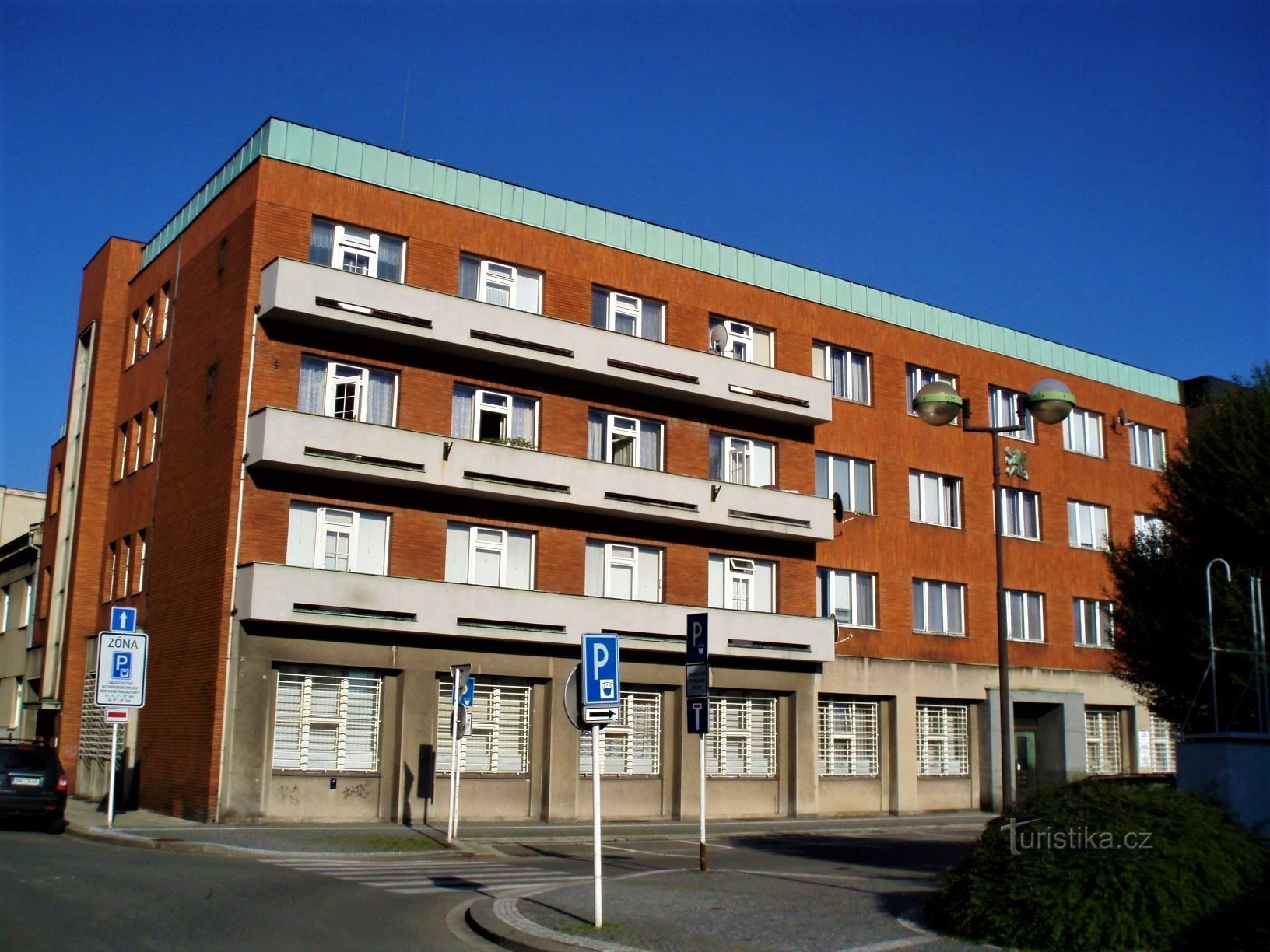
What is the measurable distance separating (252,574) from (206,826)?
15.7 feet

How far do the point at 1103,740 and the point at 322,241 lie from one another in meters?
29.6

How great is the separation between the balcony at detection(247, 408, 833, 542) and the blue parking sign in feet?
47.0

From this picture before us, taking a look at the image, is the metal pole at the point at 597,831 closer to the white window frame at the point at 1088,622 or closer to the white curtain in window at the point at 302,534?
the white curtain in window at the point at 302,534

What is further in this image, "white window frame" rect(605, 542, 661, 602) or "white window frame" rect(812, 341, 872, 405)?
"white window frame" rect(812, 341, 872, 405)

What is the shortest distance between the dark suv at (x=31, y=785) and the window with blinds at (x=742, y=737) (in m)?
Result: 15.3

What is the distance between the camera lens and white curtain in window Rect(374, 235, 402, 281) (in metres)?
28.9

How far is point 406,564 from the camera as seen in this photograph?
27.8 m

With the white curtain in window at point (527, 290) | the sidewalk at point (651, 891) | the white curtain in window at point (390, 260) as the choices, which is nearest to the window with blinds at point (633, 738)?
the sidewalk at point (651, 891)

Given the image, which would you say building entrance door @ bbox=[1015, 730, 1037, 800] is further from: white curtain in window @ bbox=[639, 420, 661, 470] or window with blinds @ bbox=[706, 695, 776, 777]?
white curtain in window @ bbox=[639, 420, 661, 470]

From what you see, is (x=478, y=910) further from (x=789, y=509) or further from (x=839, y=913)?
(x=789, y=509)

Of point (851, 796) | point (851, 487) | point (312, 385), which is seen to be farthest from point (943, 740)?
point (312, 385)

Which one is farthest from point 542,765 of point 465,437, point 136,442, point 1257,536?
point 1257,536

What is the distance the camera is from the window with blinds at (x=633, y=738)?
99.5ft

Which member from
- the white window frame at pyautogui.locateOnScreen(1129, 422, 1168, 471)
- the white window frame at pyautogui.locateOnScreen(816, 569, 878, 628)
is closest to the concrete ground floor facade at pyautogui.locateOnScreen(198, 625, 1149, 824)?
the white window frame at pyautogui.locateOnScreen(816, 569, 878, 628)
